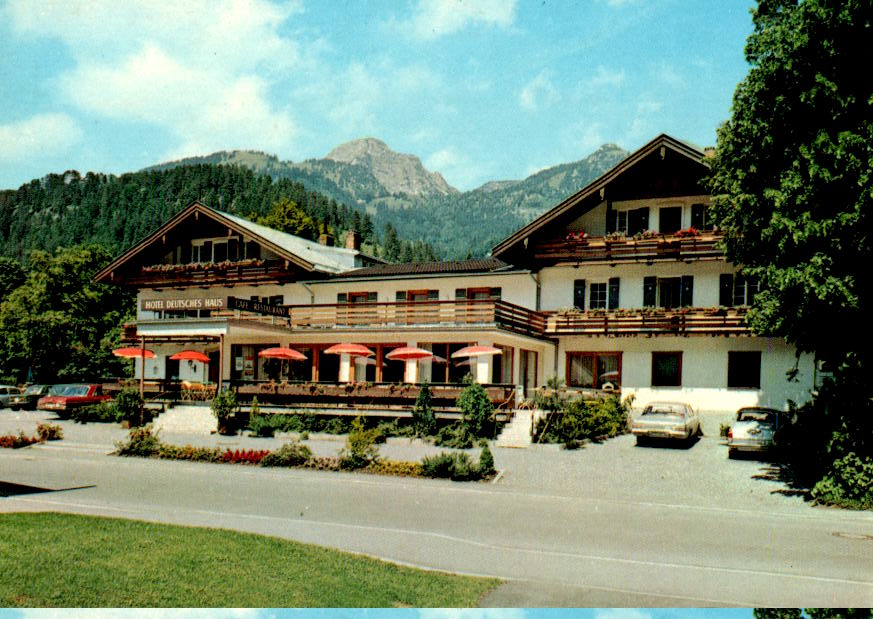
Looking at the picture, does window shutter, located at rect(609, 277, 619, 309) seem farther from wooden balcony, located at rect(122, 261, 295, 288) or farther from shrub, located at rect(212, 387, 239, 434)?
shrub, located at rect(212, 387, 239, 434)

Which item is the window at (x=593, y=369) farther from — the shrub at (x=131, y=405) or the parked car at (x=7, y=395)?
the parked car at (x=7, y=395)

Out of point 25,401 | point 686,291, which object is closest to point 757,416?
point 686,291

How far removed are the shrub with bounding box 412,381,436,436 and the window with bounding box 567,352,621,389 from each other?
843 centimetres

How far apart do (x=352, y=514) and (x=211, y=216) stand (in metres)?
29.6

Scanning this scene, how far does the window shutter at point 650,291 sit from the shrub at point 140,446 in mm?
20430

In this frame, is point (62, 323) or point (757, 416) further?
point (62, 323)

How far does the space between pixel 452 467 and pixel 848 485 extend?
963 cm

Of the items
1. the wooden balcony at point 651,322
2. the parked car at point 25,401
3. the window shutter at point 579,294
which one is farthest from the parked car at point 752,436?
the parked car at point 25,401

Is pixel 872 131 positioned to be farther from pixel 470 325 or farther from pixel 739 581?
pixel 470 325

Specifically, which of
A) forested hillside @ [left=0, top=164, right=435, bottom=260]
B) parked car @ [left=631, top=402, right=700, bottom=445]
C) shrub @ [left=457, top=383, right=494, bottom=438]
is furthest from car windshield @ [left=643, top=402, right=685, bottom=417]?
forested hillside @ [left=0, top=164, right=435, bottom=260]

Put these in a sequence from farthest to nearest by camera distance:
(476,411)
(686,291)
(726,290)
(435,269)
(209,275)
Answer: (209,275) < (435,269) < (686,291) < (726,290) < (476,411)

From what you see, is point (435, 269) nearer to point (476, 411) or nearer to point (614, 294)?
point (614, 294)

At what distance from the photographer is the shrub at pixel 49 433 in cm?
3044

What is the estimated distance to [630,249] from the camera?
111 feet
